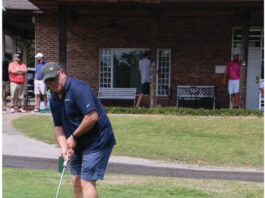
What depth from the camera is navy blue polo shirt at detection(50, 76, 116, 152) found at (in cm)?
397

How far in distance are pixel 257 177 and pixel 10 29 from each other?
1532 cm

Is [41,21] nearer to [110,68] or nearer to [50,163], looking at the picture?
[110,68]

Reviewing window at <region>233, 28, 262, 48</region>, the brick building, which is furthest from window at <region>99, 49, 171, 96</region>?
window at <region>233, 28, 262, 48</region>

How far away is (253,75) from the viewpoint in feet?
51.3

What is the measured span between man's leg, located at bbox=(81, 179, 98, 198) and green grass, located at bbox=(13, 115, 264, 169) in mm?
4218

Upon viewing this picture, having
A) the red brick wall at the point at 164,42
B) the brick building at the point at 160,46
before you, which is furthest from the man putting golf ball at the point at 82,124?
the red brick wall at the point at 164,42

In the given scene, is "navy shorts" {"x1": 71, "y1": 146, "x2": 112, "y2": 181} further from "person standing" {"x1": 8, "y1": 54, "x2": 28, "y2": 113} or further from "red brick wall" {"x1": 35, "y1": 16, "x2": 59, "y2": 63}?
"red brick wall" {"x1": 35, "y1": 16, "x2": 59, "y2": 63}

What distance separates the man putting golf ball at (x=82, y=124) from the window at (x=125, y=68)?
12.0m

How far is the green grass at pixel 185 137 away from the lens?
821 centimetres

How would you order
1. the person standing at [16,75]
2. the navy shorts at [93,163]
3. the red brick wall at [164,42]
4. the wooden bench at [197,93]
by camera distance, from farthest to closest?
1. the red brick wall at [164,42]
2. the wooden bench at [197,93]
3. the person standing at [16,75]
4. the navy shorts at [93,163]

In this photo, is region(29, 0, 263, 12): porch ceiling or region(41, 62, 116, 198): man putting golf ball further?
region(29, 0, 263, 12): porch ceiling

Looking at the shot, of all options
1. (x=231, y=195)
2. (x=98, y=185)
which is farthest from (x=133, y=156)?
(x=231, y=195)

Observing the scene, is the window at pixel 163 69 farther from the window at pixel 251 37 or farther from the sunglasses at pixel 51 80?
the sunglasses at pixel 51 80

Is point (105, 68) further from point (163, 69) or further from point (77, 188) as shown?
point (77, 188)
